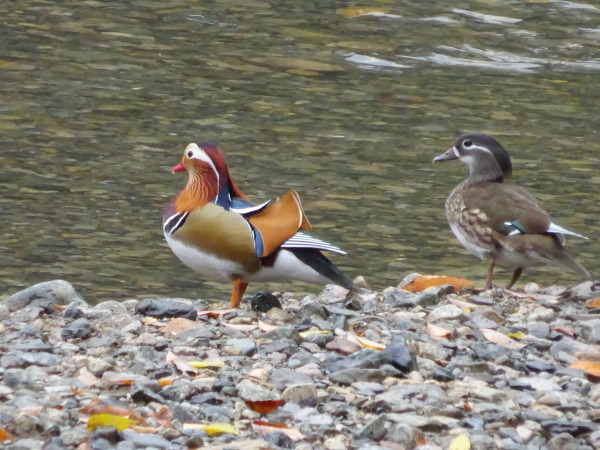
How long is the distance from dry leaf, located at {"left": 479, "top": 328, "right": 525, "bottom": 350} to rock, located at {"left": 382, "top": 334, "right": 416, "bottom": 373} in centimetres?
63

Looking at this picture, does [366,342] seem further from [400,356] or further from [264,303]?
[264,303]

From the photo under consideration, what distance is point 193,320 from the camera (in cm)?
532

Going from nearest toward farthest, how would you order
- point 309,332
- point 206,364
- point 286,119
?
1. point 206,364
2. point 309,332
3. point 286,119

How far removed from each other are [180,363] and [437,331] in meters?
1.28

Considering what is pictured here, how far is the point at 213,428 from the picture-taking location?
3758mm

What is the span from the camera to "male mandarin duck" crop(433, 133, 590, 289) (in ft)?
20.7

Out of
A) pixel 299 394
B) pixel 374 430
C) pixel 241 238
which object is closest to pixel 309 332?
pixel 241 238

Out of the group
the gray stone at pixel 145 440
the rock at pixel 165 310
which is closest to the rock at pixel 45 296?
the rock at pixel 165 310

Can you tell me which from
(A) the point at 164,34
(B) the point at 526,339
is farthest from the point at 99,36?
(B) the point at 526,339

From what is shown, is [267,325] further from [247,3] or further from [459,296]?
[247,3]

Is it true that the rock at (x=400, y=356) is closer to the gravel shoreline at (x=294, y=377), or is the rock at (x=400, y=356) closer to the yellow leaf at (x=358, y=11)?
the gravel shoreline at (x=294, y=377)

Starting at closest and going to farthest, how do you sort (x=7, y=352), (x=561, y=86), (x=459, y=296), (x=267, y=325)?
(x=7, y=352) → (x=267, y=325) → (x=459, y=296) → (x=561, y=86)

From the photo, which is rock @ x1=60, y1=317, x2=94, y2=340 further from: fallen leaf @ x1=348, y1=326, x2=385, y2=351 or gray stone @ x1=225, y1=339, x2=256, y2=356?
fallen leaf @ x1=348, y1=326, x2=385, y2=351

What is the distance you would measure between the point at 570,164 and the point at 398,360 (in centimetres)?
538
